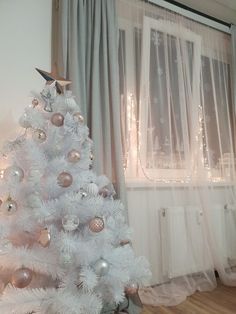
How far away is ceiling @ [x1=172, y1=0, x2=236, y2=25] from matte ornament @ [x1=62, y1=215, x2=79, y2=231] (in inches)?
88.0

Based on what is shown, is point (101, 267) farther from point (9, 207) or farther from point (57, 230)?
point (9, 207)

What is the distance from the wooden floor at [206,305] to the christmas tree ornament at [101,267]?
0.92 metres

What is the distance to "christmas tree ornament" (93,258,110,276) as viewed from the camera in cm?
95

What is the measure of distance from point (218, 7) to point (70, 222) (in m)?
2.51

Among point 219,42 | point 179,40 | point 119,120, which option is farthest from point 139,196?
point 219,42

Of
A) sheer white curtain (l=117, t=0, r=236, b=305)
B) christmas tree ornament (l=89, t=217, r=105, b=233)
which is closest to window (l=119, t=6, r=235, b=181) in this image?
sheer white curtain (l=117, t=0, r=236, b=305)

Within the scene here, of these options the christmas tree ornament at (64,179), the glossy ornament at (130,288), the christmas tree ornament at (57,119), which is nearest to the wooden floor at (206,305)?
the glossy ornament at (130,288)

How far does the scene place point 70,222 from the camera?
3.22ft

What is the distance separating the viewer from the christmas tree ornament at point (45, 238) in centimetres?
95

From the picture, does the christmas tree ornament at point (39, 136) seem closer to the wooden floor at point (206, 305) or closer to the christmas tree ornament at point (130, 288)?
the christmas tree ornament at point (130, 288)

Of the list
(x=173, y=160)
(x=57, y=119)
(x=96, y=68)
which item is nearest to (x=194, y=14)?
(x=96, y=68)

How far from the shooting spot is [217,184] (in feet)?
7.54

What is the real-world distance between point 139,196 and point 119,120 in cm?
63

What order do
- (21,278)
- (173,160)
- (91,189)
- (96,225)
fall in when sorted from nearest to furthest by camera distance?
1. (21,278)
2. (96,225)
3. (91,189)
4. (173,160)
